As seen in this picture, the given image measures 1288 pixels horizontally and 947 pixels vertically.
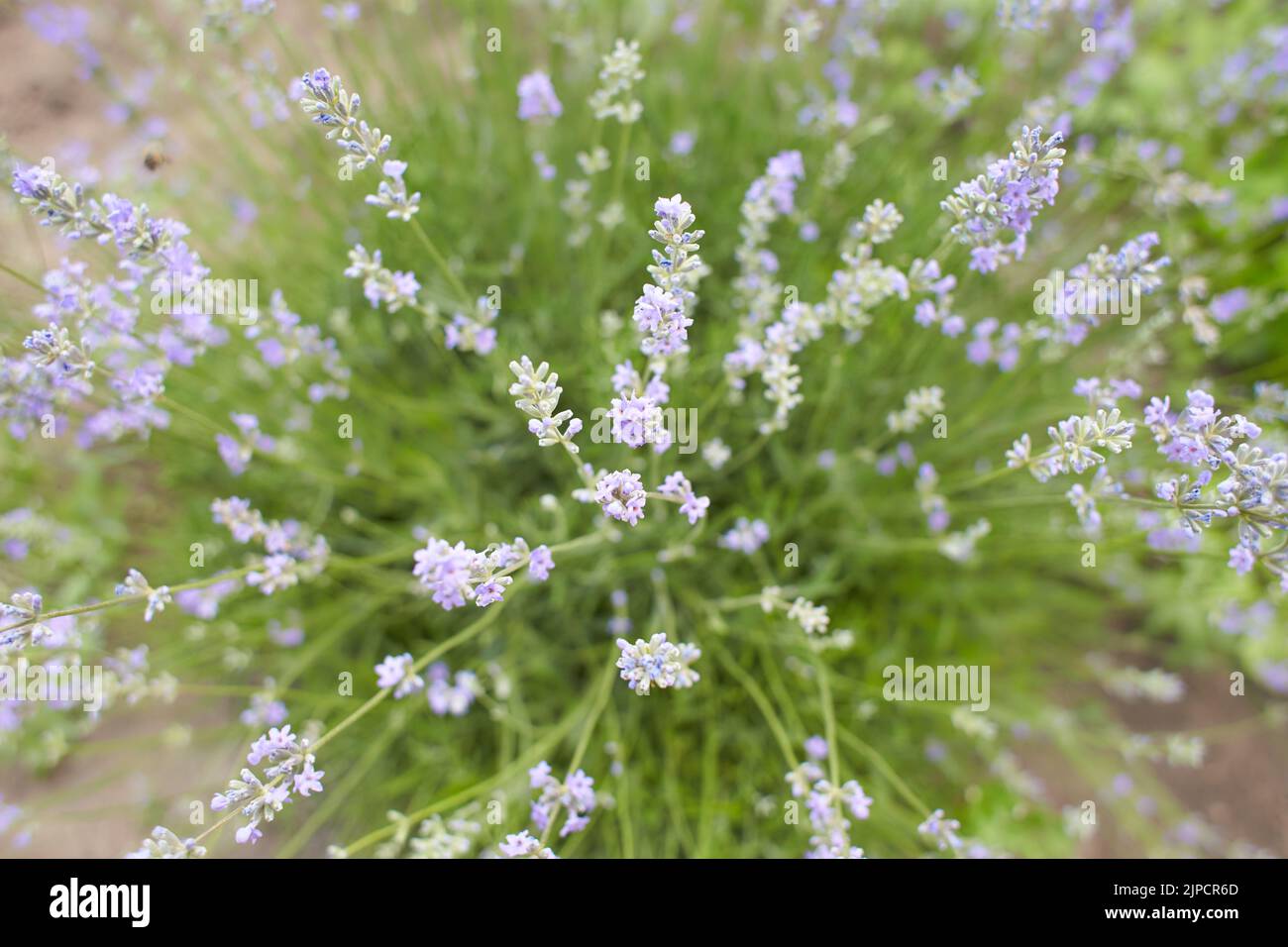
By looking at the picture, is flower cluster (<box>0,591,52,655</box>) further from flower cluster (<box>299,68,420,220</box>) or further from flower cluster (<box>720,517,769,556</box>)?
flower cluster (<box>720,517,769,556</box>)

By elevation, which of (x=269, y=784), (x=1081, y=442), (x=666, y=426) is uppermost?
(x=666, y=426)

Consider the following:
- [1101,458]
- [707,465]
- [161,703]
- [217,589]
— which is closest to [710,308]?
[707,465]

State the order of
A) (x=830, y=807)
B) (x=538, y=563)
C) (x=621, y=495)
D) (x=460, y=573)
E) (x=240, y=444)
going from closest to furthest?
(x=460, y=573)
(x=621, y=495)
(x=538, y=563)
(x=830, y=807)
(x=240, y=444)

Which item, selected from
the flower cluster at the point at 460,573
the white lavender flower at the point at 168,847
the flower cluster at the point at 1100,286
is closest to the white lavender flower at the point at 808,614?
the flower cluster at the point at 460,573

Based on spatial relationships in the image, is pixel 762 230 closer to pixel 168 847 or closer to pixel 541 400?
pixel 541 400

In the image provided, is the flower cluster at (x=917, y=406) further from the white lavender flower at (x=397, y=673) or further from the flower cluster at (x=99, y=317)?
the flower cluster at (x=99, y=317)

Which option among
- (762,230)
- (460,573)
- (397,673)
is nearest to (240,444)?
(397,673)
